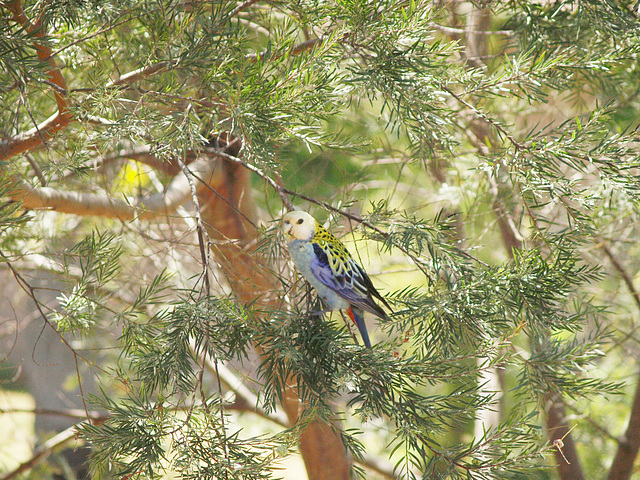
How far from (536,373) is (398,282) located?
6.96ft

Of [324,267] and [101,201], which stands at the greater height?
[101,201]

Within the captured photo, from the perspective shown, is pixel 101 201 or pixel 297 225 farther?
pixel 101 201

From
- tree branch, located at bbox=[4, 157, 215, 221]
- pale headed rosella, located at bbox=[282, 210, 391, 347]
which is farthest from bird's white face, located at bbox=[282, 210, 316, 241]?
tree branch, located at bbox=[4, 157, 215, 221]

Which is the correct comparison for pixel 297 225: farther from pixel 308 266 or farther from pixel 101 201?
pixel 101 201

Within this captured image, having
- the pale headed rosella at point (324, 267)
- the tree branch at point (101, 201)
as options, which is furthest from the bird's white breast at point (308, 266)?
the tree branch at point (101, 201)

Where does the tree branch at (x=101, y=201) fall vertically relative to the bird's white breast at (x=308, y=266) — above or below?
above

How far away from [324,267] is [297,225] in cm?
8

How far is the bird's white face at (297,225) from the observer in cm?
79

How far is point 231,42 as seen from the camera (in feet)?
2.14

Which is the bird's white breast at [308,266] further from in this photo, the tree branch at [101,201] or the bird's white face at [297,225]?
the tree branch at [101,201]

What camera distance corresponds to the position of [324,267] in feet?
2.64

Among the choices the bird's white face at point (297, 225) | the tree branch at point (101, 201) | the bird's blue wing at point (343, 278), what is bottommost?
the bird's blue wing at point (343, 278)

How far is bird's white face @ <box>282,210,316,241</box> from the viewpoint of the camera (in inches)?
31.1

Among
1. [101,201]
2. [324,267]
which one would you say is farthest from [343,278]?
[101,201]
